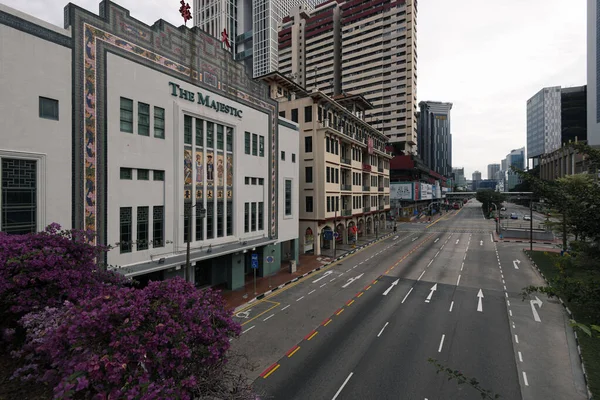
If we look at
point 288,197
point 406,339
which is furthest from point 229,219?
point 406,339

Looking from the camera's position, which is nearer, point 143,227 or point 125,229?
point 125,229

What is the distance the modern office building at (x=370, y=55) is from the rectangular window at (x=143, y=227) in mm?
87837

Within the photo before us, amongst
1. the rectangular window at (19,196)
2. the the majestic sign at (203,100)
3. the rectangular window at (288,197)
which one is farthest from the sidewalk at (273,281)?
the the majestic sign at (203,100)

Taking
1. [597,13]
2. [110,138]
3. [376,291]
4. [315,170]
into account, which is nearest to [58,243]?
[110,138]

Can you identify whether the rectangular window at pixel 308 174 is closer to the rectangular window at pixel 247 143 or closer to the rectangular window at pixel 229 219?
the rectangular window at pixel 247 143

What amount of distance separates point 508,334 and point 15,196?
27.2 meters

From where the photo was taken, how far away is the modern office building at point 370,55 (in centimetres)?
9631

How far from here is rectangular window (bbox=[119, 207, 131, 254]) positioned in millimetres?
17828

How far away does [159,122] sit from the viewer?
19969 millimetres

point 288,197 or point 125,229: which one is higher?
point 288,197

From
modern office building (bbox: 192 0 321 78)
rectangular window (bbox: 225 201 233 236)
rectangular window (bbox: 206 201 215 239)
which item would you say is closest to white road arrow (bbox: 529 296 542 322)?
rectangular window (bbox: 225 201 233 236)

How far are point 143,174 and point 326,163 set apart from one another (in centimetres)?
2537

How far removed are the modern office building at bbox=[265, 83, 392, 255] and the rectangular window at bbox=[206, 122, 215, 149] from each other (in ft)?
41.2

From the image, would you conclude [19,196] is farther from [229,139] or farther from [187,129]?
[229,139]
